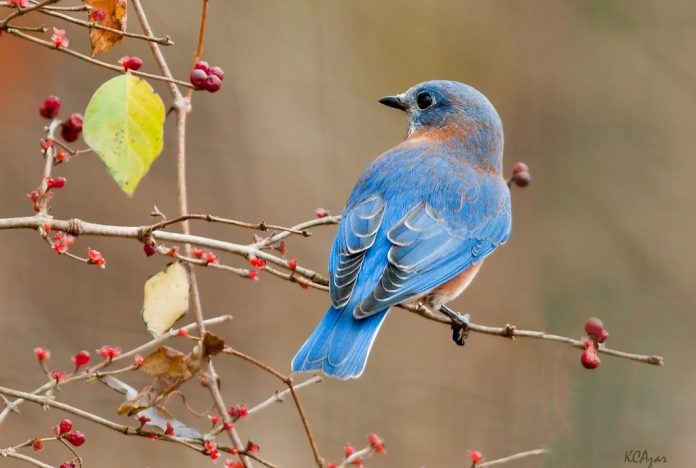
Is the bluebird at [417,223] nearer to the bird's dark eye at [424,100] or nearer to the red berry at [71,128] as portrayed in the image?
the bird's dark eye at [424,100]

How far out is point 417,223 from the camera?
149 inches

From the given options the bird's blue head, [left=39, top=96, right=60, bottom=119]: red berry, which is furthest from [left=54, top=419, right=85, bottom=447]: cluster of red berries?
the bird's blue head

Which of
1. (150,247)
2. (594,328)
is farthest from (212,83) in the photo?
(594,328)

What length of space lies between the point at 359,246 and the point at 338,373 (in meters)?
0.59

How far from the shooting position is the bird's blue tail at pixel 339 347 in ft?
10.5

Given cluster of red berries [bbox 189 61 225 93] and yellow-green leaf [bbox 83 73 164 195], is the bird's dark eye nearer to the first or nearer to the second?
cluster of red berries [bbox 189 61 225 93]

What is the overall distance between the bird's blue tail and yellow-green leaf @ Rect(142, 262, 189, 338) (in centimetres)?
77

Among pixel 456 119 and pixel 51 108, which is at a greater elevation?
pixel 456 119

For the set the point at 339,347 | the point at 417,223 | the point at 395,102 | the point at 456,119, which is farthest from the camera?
the point at 395,102

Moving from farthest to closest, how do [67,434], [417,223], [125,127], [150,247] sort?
[417,223]
[67,434]
[150,247]
[125,127]

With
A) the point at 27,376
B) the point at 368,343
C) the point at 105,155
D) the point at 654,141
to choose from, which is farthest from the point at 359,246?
the point at 654,141

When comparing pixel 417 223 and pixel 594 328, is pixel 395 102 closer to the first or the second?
pixel 417 223

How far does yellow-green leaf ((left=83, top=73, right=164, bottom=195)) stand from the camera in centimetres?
195

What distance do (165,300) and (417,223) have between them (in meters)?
1.57
